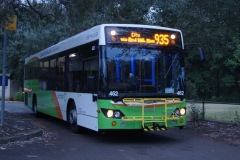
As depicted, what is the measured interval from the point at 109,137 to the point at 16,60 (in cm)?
2929

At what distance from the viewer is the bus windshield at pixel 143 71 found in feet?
35.2

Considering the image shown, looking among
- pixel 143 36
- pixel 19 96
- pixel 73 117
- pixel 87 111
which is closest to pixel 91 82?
pixel 87 111

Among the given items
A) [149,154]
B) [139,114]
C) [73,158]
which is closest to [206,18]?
[139,114]

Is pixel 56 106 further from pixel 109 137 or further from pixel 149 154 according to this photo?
pixel 149 154

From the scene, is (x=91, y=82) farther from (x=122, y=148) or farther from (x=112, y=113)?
(x=122, y=148)

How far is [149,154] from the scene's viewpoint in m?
9.51

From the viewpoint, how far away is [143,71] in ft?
36.1

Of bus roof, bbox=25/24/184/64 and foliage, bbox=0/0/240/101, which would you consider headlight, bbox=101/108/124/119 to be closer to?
bus roof, bbox=25/24/184/64

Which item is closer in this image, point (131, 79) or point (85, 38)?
point (131, 79)

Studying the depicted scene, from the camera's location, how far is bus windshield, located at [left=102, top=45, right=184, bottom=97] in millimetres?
10742

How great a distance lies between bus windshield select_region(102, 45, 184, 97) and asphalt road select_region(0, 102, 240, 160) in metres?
1.47

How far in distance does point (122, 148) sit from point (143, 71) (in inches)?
85.6

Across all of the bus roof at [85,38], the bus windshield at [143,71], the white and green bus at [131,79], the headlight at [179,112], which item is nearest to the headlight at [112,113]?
A: the white and green bus at [131,79]

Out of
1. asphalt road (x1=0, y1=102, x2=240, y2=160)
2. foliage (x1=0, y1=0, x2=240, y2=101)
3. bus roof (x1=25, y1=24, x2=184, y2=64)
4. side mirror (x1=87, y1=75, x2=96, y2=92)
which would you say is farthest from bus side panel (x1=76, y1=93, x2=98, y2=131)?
foliage (x1=0, y1=0, x2=240, y2=101)
